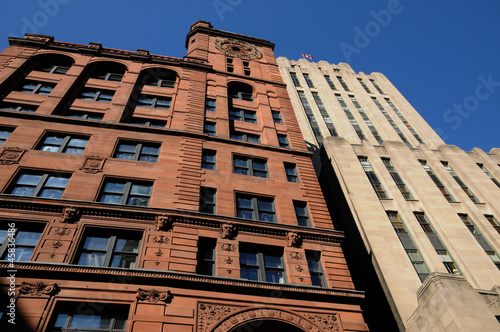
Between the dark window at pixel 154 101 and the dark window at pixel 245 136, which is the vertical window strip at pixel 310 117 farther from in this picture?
the dark window at pixel 154 101

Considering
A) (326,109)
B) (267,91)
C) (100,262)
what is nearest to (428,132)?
(326,109)

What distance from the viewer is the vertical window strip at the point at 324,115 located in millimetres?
49375

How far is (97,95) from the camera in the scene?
2972cm

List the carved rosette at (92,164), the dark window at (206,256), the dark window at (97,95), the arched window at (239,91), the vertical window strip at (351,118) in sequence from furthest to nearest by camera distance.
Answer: the vertical window strip at (351,118)
the arched window at (239,91)
the dark window at (97,95)
the carved rosette at (92,164)
the dark window at (206,256)

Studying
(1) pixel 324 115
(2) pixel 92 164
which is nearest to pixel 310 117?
(1) pixel 324 115

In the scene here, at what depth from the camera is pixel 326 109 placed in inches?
2156

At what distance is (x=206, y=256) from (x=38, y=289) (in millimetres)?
7343

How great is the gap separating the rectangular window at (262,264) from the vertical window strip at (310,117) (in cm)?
2918

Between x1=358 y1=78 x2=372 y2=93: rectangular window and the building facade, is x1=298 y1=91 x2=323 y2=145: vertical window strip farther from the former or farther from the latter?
x1=358 y1=78 x2=372 y2=93: rectangular window

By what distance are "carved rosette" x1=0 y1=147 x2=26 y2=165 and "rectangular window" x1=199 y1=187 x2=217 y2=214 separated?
10.9 meters

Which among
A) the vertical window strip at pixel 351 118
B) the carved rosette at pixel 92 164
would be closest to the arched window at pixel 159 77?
the carved rosette at pixel 92 164

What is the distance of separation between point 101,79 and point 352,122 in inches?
1402

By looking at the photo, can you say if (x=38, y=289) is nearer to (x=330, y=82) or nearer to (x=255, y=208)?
(x=255, y=208)

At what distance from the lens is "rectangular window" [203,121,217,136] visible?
90.9 feet
